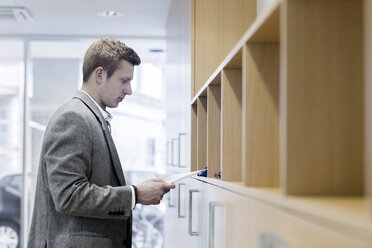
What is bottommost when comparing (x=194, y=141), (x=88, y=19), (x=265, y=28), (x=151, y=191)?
(x=151, y=191)

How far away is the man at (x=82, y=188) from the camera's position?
166 cm

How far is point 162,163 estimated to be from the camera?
201 inches

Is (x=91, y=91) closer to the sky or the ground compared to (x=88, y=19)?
closer to the ground

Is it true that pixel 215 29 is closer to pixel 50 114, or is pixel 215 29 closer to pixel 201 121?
pixel 201 121

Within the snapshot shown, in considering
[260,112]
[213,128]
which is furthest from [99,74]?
[260,112]

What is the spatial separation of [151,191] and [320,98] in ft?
3.97

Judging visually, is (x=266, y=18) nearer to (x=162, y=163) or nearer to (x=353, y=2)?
(x=353, y=2)

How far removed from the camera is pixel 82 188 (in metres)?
1.65

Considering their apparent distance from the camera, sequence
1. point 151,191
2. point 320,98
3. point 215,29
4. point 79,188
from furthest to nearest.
Answer: 1. point 215,29
2. point 151,191
3. point 79,188
4. point 320,98

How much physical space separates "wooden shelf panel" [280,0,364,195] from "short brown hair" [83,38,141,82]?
4.34 feet

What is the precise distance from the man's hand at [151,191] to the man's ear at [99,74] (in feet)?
1.32

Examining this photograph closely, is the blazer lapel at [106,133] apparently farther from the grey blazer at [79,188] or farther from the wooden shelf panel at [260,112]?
the wooden shelf panel at [260,112]

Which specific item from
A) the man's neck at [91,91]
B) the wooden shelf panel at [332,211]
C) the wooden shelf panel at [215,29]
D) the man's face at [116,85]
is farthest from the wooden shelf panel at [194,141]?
the wooden shelf panel at [332,211]

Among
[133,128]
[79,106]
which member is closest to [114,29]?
[133,128]
